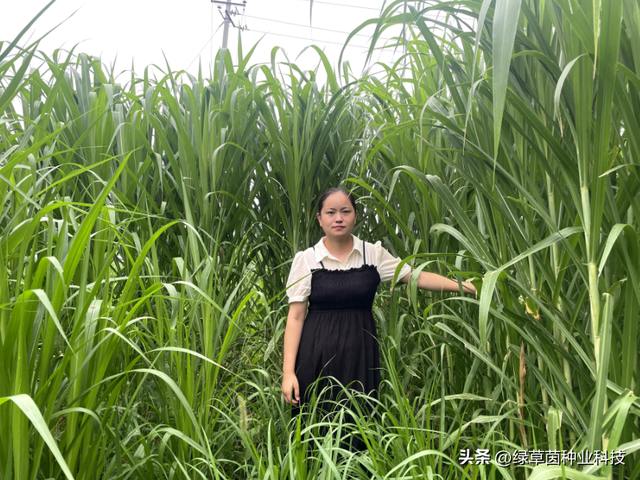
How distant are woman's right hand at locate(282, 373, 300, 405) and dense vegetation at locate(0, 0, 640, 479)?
7cm

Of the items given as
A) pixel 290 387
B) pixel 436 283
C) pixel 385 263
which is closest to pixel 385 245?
pixel 385 263

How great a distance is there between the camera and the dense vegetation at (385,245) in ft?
2.12

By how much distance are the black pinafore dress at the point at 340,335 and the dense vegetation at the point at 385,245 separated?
96 mm

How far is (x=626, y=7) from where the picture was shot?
0.64 m

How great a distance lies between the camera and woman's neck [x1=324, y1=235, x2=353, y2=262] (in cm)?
144

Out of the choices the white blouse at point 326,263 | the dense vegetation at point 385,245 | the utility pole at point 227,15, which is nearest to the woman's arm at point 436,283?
the dense vegetation at point 385,245

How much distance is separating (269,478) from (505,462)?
450mm

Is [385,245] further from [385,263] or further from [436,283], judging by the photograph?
[436,283]

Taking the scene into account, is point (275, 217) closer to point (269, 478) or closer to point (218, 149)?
point (218, 149)

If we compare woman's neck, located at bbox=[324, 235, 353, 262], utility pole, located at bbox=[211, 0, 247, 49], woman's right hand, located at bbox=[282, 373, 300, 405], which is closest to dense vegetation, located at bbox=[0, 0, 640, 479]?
woman's right hand, located at bbox=[282, 373, 300, 405]

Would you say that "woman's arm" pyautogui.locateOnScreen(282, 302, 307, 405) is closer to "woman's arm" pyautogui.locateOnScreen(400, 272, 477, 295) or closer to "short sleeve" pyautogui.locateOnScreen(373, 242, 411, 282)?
"short sleeve" pyautogui.locateOnScreen(373, 242, 411, 282)

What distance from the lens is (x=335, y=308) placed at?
143cm

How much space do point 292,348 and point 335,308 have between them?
194mm

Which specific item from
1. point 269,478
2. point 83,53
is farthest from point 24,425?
point 83,53
